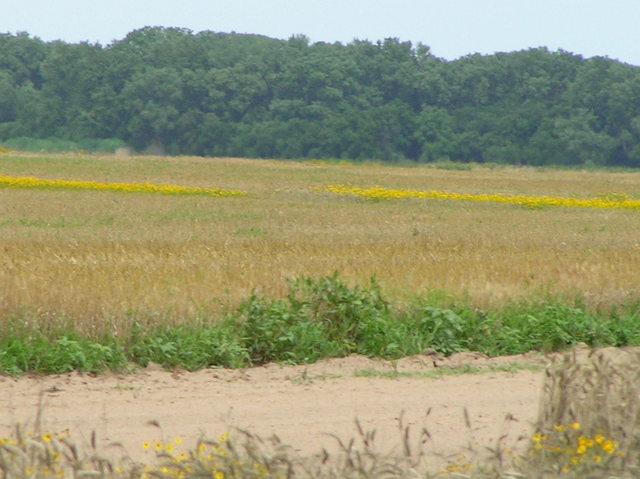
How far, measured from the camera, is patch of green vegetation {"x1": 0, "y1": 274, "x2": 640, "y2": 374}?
866cm

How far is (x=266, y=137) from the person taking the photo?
9050cm

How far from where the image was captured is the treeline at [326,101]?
90.1 meters

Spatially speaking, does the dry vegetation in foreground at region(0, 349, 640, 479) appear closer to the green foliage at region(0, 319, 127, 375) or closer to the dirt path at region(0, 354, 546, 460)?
the dirt path at region(0, 354, 546, 460)

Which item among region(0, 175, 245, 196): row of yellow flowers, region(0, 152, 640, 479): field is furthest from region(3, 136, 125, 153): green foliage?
region(0, 152, 640, 479): field

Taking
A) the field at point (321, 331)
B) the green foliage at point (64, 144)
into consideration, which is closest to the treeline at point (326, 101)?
the green foliage at point (64, 144)

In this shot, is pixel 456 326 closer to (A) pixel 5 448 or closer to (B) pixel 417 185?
(A) pixel 5 448

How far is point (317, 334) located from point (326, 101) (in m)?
89.9

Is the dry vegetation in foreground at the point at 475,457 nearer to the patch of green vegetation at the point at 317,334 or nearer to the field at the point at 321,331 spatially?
the field at the point at 321,331

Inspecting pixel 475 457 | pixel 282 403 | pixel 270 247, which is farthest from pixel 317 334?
pixel 270 247

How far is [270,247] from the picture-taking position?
56.5ft

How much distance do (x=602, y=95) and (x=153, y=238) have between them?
8274 centimetres

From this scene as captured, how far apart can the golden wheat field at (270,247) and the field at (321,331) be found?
0.21 ft

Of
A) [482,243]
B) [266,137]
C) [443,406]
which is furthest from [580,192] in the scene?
[266,137]

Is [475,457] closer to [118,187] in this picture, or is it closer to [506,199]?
[506,199]
